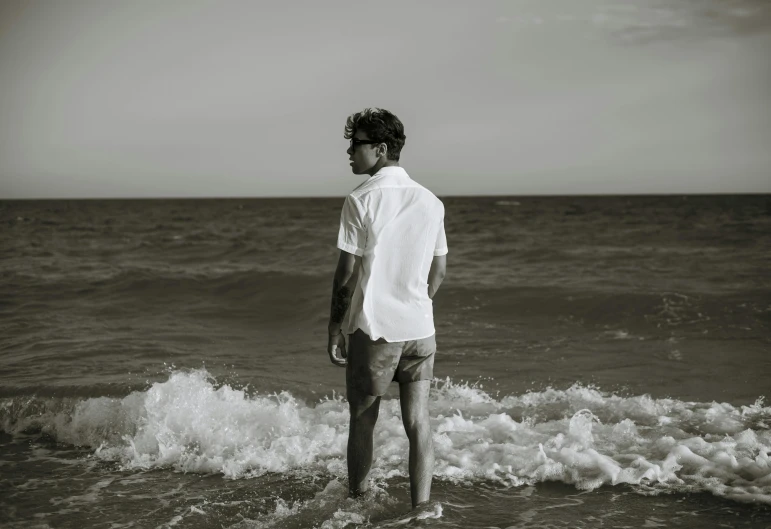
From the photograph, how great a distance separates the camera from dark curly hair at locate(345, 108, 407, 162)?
316 centimetres

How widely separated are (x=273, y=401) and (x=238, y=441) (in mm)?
1053

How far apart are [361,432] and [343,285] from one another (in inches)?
30.9

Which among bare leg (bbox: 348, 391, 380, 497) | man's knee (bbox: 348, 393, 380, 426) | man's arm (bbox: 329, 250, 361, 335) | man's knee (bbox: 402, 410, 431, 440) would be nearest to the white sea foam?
bare leg (bbox: 348, 391, 380, 497)

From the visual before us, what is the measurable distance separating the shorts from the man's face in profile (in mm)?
802

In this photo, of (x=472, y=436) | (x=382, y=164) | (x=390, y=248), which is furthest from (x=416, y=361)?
(x=472, y=436)

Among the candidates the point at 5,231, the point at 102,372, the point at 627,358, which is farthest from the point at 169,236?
the point at 627,358

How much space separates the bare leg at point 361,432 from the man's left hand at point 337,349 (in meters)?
0.18

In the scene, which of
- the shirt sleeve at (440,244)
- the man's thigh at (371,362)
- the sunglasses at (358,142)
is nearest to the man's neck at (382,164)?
the sunglasses at (358,142)

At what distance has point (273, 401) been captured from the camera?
5.93m

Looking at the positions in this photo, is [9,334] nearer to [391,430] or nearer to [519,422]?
[391,430]

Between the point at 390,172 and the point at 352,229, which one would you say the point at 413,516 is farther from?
the point at 390,172

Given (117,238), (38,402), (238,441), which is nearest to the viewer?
(238,441)

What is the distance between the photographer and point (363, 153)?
3.20 m

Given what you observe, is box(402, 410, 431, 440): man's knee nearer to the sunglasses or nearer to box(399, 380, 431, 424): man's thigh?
box(399, 380, 431, 424): man's thigh
